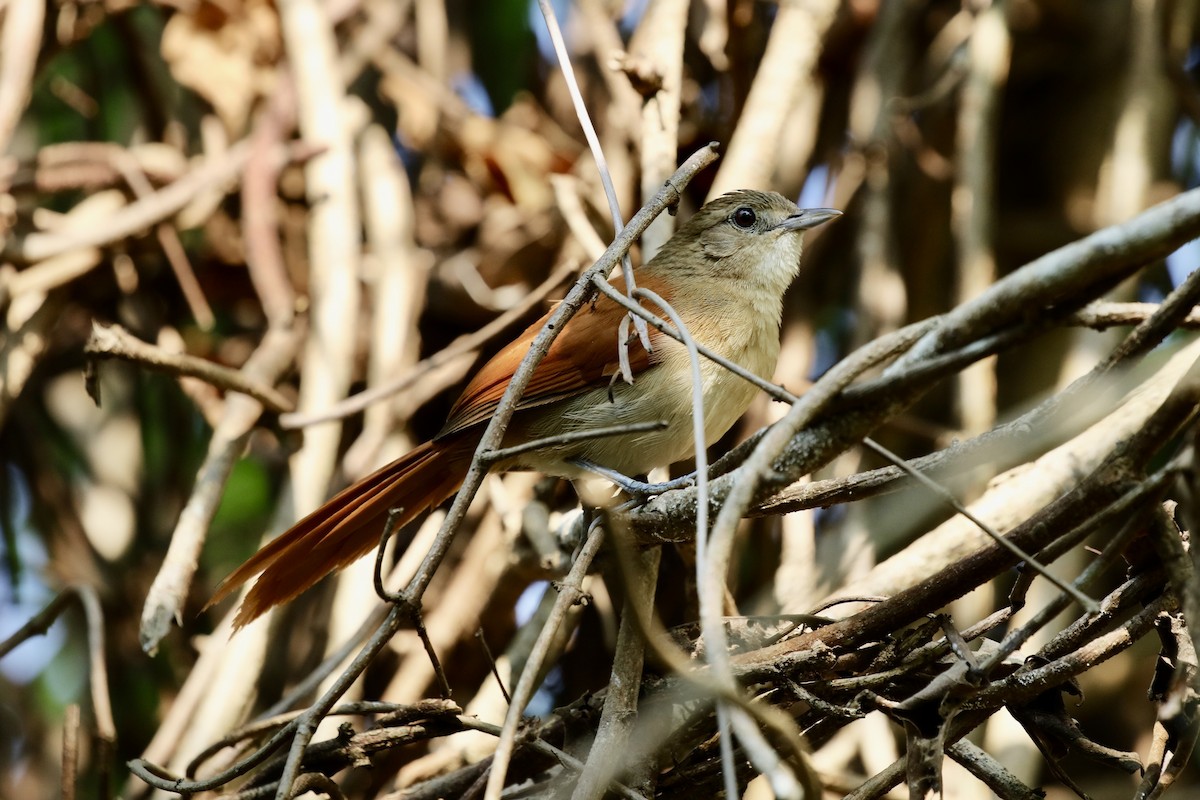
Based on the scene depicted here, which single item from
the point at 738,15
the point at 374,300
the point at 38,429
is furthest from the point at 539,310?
the point at 38,429

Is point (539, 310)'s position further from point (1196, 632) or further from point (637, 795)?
point (1196, 632)

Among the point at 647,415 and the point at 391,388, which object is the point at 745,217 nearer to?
the point at 647,415

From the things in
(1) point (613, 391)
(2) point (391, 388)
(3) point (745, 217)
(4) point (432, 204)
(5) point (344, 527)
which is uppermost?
(4) point (432, 204)

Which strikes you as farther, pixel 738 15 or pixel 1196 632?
pixel 738 15

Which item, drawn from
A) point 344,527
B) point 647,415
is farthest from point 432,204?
point 344,527

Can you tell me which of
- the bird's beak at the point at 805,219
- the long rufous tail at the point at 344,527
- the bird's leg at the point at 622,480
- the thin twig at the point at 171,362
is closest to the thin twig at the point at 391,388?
the thin twig at the point at 171,362

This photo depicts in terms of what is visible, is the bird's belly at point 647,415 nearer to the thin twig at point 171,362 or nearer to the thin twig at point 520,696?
the thin twig at point 171,362
